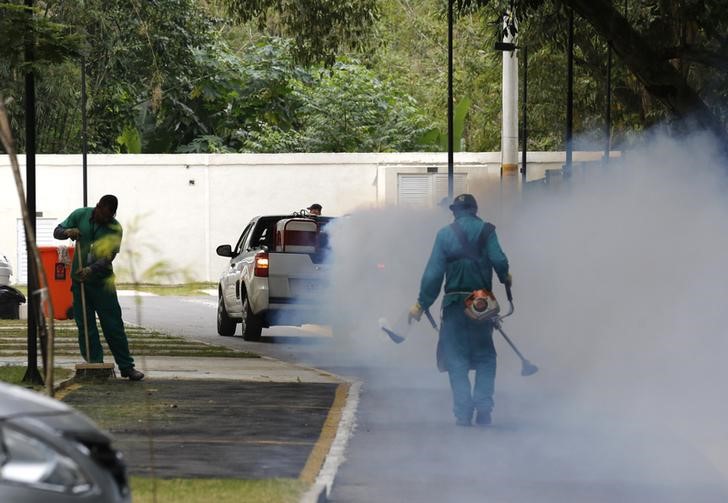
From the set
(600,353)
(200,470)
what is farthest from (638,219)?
(200,470)

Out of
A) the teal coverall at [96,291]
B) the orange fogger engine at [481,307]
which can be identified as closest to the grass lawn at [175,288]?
the teal coverall at [96,291]

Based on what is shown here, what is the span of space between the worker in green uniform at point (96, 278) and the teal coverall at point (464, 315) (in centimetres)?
327

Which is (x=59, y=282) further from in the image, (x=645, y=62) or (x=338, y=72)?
(x=338, y=72)

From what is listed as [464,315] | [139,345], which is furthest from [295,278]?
[464,315]

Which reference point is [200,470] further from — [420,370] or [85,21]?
[85,21]

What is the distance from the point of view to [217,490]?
367 inches

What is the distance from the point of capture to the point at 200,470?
33.6 feet

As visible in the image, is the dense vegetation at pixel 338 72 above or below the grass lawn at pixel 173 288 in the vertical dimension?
above

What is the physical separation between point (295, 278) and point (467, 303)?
946cm

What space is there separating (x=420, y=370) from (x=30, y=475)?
13881 mm

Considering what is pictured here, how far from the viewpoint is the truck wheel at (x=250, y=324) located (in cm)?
2355

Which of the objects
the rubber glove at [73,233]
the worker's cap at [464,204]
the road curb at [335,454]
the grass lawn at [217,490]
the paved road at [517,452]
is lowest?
the paved road at [517,452]

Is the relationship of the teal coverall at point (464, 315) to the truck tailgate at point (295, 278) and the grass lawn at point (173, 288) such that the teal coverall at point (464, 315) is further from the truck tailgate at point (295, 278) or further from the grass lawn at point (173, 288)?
the grass lawn at point (173, 288)

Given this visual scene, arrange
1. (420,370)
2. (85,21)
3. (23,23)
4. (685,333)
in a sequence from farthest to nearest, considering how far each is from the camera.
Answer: (85,21), (420,370), (685,333), (23,23)
